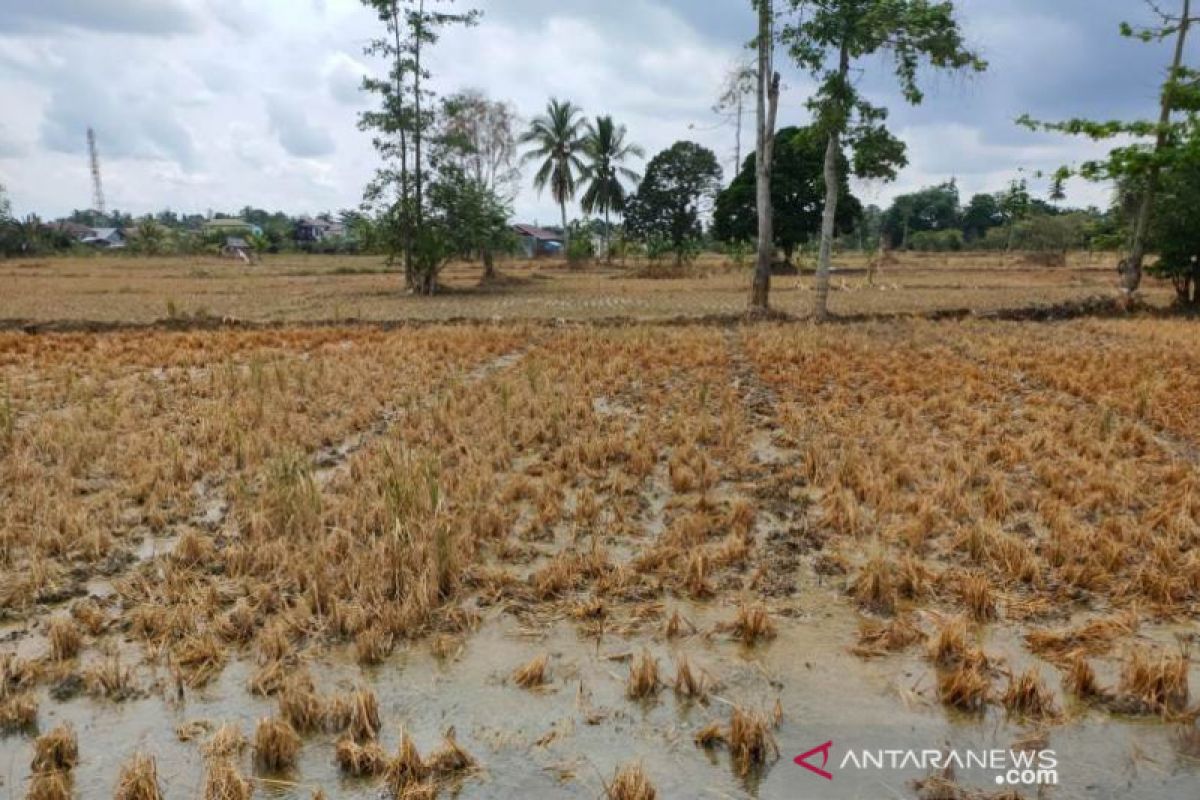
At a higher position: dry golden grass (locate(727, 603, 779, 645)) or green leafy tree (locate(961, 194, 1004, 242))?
green leafy tree (locate(961, 194, 1004, 242))

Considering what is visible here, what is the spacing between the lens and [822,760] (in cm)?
270

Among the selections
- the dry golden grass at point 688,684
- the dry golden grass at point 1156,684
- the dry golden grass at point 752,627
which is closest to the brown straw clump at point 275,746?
the dry golden grass at point 688,684

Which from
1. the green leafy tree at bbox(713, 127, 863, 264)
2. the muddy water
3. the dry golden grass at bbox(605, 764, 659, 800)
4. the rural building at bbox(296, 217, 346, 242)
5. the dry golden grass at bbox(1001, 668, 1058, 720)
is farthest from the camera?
the rural building at bbox(296, 217, 346, 242)

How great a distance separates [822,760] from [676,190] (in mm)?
53923

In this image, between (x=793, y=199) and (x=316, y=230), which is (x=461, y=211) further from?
(x=316, y=230)

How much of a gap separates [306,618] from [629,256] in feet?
151

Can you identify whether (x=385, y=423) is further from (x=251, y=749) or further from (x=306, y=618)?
(x=251, y=749)

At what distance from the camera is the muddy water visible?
101 inches

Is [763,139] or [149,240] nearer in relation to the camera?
[763,139]

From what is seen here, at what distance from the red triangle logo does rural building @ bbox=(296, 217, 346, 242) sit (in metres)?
71.0

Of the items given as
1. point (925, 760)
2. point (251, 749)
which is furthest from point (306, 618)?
point (925, 760)

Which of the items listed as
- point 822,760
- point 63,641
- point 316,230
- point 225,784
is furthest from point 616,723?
point 316,230

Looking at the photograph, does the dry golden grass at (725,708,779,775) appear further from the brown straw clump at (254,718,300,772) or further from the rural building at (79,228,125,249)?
the rural building at (79,228,125,249)

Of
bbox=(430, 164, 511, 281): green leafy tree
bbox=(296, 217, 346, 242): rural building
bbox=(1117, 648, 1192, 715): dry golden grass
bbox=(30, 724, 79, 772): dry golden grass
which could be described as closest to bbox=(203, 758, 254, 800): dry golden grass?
bbox=(30, 724, 79, 772): dry golden grass
